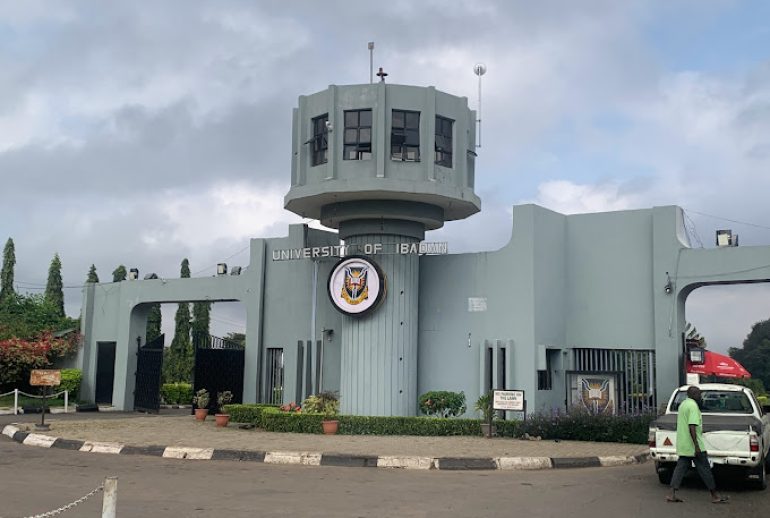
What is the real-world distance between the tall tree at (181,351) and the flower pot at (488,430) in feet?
86.3

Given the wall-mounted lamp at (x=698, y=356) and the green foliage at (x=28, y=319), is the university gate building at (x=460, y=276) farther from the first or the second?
the green foliage at (x=28, y=319)

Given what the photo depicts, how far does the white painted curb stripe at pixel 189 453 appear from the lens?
16188 mm

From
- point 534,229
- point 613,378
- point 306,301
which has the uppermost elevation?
point 534,229

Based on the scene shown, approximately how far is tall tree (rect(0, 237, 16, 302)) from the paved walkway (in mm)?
30289

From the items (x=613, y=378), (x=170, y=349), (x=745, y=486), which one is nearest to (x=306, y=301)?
(x=613, y=378)

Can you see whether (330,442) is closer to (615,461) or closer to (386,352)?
(386,352)

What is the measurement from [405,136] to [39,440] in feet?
41.2

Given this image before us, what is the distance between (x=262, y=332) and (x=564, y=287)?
10602mm

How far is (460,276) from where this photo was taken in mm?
23641

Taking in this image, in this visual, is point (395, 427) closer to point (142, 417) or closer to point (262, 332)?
point (262, 332)

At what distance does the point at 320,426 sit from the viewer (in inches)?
835

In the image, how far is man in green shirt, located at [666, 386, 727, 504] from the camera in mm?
11258

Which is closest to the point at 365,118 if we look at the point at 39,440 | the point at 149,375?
the point at 39,440

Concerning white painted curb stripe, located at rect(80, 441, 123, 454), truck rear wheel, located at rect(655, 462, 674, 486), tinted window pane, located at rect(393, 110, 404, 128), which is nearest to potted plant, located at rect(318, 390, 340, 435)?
white painted curb stripe, located at rect(80, 441, 123, 454)
